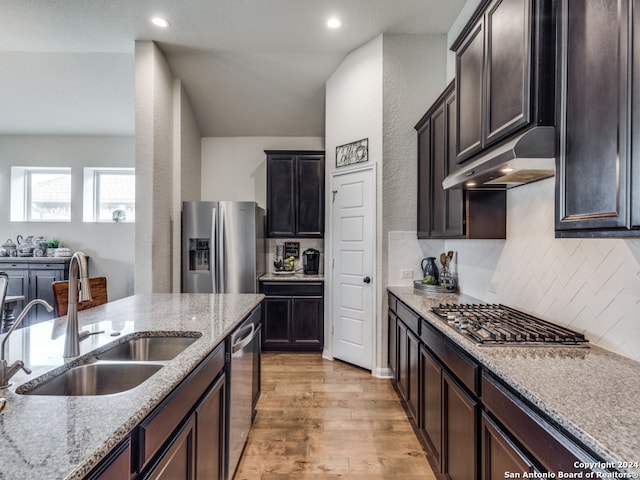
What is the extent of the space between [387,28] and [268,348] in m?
3.77

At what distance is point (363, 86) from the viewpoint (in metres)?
3.50

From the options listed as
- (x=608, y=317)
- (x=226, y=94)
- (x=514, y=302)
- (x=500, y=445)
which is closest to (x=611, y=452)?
(x=500, y=445)

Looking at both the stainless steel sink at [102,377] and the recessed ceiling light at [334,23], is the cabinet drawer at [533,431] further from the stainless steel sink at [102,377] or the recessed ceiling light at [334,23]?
the recessed ceiling light at [334,23]

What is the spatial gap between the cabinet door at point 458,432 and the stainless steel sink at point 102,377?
4.27 feet

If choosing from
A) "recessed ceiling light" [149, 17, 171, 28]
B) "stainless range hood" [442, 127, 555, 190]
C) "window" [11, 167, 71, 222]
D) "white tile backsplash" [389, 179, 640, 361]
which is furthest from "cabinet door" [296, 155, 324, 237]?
"window" [11, 167, 71, 222]

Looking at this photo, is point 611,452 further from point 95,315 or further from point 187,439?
point 95,315

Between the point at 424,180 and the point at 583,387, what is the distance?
7.66ft

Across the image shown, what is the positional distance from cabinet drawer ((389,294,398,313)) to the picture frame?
1.44 meters

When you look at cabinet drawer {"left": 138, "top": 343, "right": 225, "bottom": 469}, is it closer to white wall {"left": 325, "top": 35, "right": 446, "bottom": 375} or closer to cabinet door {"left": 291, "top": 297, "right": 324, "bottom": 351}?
white wall {"left": 325, "top": 35, "right": 446, "bottom": 375}

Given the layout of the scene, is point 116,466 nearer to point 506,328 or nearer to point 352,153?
point 506,328

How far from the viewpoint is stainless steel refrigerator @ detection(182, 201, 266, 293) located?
3863 millimetres

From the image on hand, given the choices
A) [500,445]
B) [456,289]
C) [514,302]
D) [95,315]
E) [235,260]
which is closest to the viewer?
[500,445]

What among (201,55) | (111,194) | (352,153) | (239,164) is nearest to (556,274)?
(352,153)

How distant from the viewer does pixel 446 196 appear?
257cm
